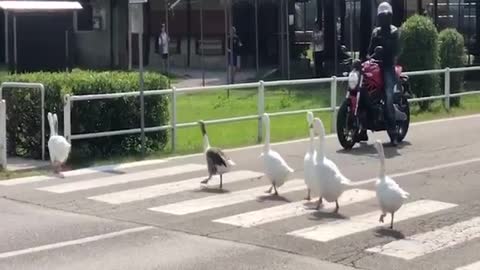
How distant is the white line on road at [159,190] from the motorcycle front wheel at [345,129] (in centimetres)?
263

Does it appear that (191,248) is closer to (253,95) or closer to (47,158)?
(47,158)

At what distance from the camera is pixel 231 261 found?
24.2 feet

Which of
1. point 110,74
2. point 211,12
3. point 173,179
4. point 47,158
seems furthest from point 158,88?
point 211,12

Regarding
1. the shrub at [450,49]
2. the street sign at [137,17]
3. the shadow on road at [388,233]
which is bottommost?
the shadow on road at [388,233]

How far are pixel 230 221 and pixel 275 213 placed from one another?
59cm

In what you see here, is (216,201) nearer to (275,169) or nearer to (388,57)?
(275,169)

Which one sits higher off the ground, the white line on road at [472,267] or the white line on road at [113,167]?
the white line on road at [113,167]

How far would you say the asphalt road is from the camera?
747 centimetres

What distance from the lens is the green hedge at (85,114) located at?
43.3ft

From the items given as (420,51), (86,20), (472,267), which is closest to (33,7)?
(420,51)

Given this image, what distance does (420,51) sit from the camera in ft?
67.9

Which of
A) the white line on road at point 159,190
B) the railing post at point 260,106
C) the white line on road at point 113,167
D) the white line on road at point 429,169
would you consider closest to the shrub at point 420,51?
the railing post at point 260,106

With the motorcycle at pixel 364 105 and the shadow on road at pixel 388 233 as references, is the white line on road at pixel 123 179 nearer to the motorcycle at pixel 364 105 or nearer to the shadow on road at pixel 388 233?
the motorcycle at pixel 364 105

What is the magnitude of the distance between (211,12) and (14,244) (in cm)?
2923
